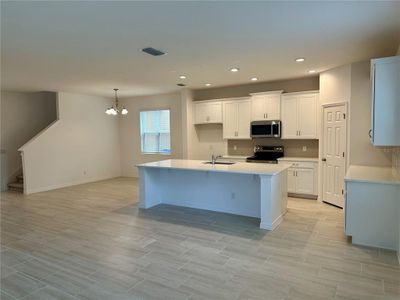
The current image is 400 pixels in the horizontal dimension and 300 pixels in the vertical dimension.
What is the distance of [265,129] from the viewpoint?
20.7ft

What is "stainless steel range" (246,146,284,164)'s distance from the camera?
6.22 metres

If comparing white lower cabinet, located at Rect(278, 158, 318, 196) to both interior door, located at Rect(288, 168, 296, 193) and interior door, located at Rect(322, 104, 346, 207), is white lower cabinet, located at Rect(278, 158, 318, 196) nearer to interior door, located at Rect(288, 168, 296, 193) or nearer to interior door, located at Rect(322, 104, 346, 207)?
interior door, located at Rect(288, 168, 296, 193)

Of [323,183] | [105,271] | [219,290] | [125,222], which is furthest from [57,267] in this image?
[323,183]

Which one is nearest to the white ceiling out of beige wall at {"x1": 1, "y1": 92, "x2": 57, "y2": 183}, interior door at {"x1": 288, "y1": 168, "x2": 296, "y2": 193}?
interior door at {"x1": 288, "y1": 168, "x2": 296, "y2": 193}

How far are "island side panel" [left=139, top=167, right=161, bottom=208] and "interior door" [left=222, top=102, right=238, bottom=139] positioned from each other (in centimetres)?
231

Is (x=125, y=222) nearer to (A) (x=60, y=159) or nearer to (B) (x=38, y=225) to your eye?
(B) (x=38, y=225)

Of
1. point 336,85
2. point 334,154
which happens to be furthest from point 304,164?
point 336,85

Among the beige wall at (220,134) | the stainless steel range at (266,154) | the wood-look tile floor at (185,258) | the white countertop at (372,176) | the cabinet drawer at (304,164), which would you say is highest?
the beige wall at (220,134)

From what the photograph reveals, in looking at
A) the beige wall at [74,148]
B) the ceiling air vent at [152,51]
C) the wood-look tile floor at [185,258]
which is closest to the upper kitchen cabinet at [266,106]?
the wood-look tile floor at [185,258]

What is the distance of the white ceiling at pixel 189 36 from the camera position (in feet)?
8.43

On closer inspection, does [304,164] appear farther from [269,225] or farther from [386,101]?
[386,101]

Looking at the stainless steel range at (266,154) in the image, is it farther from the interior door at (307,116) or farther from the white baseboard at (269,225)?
the white baseboard at (269,225)

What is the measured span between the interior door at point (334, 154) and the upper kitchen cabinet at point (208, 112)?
8.56 feet

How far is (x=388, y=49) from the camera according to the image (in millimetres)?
3953
